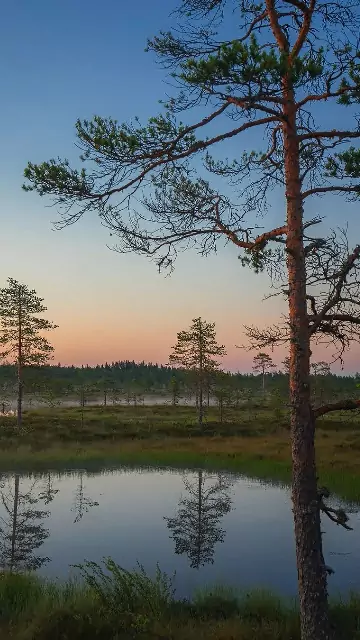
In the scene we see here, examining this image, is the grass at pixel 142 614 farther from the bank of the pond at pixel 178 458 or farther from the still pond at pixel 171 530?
the bank of the pond at pixel 178 458

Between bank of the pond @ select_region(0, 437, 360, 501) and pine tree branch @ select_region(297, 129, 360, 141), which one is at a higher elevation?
pine tree branch @ select_region(297, 129, 360, 141)

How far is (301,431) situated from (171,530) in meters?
10.8

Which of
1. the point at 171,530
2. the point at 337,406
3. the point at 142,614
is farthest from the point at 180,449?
the point at 337,406

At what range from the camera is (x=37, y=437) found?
37.0 meters

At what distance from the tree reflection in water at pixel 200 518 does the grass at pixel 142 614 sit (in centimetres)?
354

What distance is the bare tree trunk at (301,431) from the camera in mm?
6480

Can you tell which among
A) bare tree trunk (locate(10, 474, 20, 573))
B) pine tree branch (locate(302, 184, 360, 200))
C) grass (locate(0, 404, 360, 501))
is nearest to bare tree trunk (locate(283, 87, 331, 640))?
pine tree branch (locate(302, 184, 360, 200))

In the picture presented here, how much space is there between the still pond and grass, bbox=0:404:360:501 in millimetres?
2878

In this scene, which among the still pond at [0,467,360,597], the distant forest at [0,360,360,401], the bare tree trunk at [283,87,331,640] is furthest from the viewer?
the distant forest at [0,360,360,401]

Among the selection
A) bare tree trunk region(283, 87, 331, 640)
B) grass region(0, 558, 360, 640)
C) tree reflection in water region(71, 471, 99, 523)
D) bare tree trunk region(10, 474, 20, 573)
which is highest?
bare tree trunk region(283, 87, 331, 640)

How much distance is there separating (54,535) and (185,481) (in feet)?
31.6

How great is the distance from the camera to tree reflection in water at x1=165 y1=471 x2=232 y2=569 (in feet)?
46.8

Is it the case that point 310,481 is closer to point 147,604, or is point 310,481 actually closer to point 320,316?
point 320,316

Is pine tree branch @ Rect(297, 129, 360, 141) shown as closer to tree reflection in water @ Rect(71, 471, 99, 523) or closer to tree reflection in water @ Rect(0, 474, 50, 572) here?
tree reflection in water @ Rect(0, 474, 50, 572)
